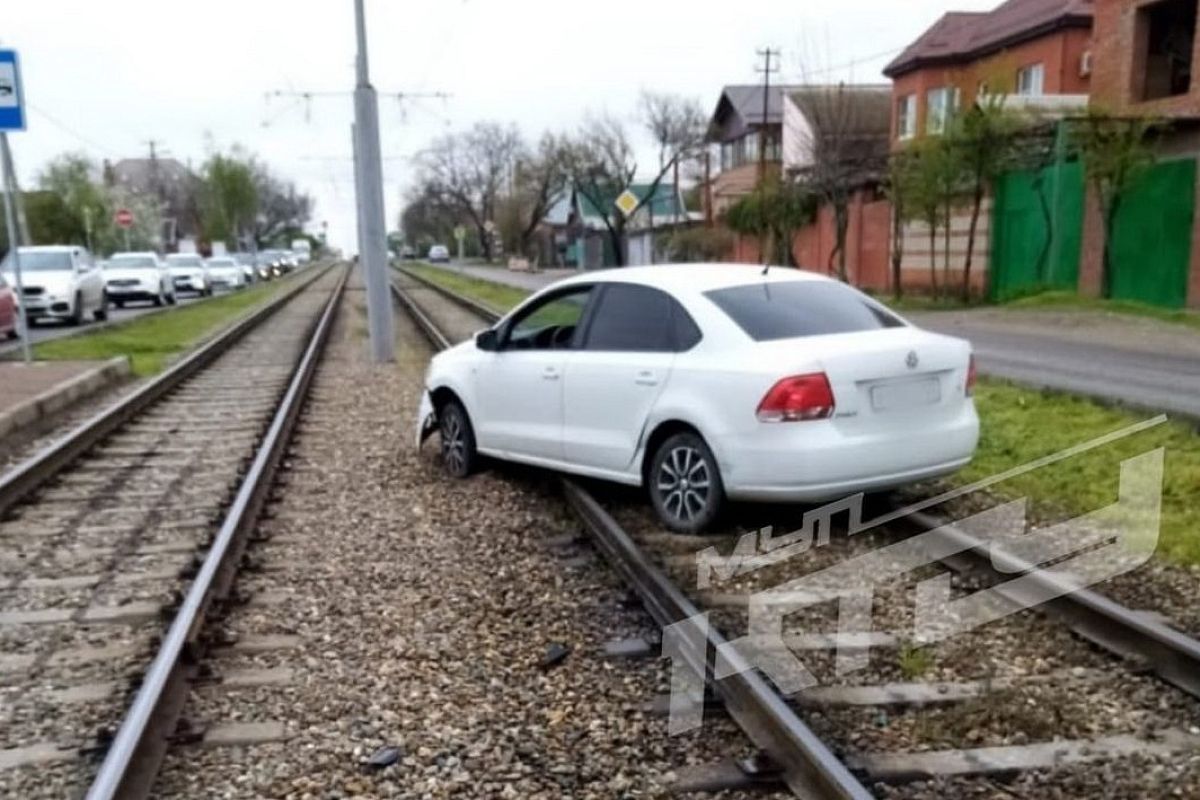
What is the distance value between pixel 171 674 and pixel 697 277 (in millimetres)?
3860

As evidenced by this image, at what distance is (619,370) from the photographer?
6.65 meters

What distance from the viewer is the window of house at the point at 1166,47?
25.5 m

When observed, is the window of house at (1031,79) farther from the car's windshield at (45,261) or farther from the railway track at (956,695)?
the railway track at (956,695)

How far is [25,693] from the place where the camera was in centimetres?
443

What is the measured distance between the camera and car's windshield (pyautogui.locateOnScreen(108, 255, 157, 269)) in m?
34.1

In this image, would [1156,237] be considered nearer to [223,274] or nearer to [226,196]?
[223,274]

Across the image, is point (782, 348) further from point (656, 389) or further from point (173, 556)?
point (173, 556)

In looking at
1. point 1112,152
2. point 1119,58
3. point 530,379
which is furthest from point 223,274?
point 530,379

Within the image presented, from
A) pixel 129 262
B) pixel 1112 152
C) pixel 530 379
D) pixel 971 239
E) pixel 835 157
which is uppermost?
pixel 835 157

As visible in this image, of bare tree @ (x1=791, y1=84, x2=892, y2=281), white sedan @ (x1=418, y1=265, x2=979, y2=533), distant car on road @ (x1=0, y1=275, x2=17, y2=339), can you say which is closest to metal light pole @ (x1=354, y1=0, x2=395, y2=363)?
distant car on road @ (x1=0, y1=275, x2=17, y2=339)

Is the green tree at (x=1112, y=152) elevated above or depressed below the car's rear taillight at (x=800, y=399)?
above

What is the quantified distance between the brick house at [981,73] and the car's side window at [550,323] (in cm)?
1891

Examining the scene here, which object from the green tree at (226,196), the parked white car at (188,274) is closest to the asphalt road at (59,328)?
the parked white car at (188,274)

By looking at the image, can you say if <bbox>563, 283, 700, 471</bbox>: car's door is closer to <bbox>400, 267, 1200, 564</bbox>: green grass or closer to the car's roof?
the car's roof
